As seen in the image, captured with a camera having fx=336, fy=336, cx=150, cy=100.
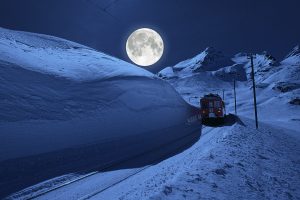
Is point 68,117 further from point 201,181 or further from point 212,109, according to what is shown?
point 212,109

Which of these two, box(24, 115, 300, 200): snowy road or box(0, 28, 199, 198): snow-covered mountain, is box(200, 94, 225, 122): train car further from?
box(24, 115, 300, 200): snowy road

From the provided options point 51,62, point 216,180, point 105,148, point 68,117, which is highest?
point 51,62

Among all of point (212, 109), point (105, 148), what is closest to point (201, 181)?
point (105, 148)

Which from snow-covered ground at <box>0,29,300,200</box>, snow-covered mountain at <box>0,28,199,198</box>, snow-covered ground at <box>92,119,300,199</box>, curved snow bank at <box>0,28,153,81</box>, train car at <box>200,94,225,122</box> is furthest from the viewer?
train car at <box>200,94,225,122</box>

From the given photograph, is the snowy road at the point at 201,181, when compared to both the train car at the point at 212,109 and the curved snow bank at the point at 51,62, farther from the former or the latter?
the train car at the point at 212,109

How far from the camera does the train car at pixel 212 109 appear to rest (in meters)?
35.6

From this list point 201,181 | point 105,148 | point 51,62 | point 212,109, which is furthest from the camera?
point 51,62

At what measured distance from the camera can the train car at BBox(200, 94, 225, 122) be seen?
35.6 meters

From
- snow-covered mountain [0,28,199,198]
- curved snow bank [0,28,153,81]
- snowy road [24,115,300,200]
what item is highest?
curved snow bank [0,28,153,81]

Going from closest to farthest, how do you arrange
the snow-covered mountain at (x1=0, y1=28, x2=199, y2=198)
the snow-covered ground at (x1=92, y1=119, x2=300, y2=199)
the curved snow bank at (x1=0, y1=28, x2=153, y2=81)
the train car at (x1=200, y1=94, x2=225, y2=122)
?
the snow-covered ground at (x1=92, y1=119, x2=300, y2=199) → the snow-covered mountain at (x1=0, y1=28, x2=199, y2=198) → the curved snow bank at (x1=0, y1=28, x2=153, y2=81) → the train car at (x1=200, y1=94, x2=225, y2=122)

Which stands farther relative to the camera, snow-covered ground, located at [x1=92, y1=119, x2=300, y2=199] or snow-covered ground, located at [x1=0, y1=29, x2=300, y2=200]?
snow-covered ground, located at [x1=0, y1=29, x2=300, y2=200]

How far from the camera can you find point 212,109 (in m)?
35.7

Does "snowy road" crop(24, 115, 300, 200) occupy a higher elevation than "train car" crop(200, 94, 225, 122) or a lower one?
lower

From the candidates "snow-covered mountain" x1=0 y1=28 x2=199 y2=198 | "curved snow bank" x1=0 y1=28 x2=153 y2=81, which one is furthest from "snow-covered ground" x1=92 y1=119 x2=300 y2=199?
"curved snow bank" x1=0 y1=28 x2=153 y2=81
